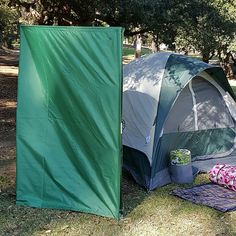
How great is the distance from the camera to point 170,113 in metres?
6.29

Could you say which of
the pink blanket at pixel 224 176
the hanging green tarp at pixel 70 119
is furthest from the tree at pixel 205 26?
the hanging green tarp at pixel 70 119

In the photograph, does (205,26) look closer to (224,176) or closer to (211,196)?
(224,176)

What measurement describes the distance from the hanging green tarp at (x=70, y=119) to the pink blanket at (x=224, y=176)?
5.69ft

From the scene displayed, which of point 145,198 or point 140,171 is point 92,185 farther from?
point 140,171

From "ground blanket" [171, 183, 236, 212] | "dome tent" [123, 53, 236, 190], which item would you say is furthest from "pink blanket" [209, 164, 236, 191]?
"dome tent" [123, 53, 236, 190]

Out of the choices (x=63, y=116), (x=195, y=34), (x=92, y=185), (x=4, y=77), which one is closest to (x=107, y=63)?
(x=63, y=116)

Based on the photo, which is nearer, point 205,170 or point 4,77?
point 205,170

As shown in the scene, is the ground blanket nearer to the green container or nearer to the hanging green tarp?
the green container

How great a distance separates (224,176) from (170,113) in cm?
121

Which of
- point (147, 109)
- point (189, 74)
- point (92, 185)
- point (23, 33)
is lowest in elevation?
point (92, 185)

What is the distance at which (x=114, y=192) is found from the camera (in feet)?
15.0

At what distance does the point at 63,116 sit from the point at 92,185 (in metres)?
0.82

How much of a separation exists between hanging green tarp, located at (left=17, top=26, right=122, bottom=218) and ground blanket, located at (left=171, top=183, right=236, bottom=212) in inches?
46.0

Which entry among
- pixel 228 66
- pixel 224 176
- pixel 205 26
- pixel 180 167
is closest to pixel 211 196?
pixel 224 176
